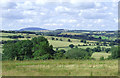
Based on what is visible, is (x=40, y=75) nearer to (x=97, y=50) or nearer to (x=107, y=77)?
(x=107, y=77)

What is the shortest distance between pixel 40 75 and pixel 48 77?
2.51 feet

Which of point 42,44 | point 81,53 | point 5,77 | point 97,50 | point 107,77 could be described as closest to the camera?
point 107,77

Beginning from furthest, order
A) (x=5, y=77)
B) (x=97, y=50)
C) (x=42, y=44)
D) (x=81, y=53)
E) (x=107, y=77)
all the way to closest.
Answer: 1. (x=97, y=50)
2. (x=81, y=53)
3. (x=42, y=44)
4. (x=5, y=77)
5. (x=107, y=77)

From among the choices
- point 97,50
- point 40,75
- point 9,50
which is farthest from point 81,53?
point 40,75

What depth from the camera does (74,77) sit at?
35.0 ft

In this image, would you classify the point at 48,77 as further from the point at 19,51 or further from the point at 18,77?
the point at 19,51

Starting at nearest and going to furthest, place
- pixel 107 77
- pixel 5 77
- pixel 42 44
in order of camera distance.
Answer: pixel 107 77 < pixel 5 77 < pixel 42 44

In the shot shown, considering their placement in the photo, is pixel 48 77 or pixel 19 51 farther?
pixel 19 51

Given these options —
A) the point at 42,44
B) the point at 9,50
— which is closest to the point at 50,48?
the point at 42,44

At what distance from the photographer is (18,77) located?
10.9m

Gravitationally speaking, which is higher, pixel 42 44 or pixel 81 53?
pixel 42 44

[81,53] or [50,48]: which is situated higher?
[50,48]

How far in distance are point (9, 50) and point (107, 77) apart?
113 ft

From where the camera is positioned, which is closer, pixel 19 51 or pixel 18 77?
pixel 18 77
